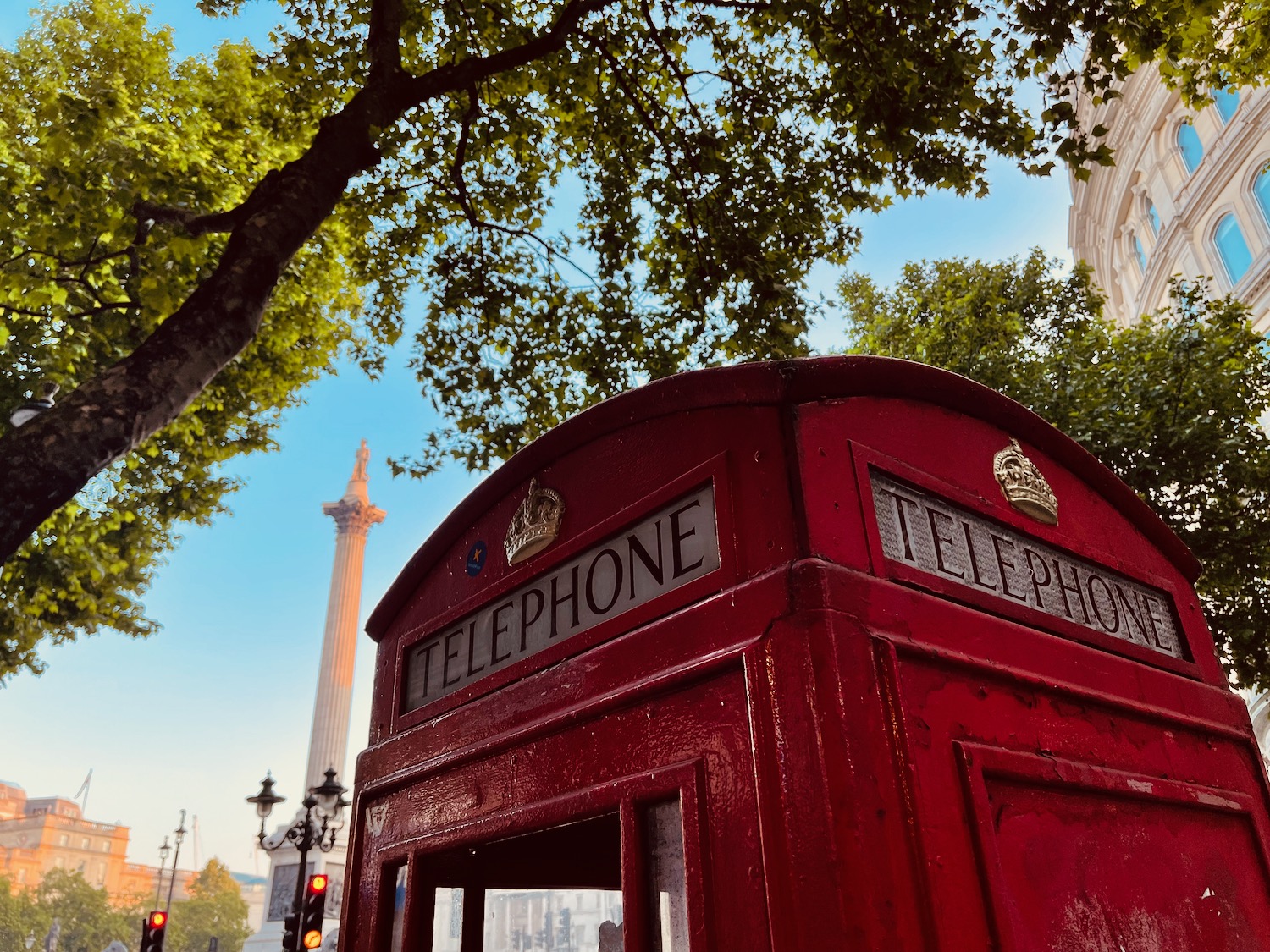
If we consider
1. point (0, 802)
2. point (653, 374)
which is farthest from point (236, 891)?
point (653, 374)

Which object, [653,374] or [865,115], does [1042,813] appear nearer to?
[865,115]

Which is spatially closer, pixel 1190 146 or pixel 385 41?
pixel 385 41

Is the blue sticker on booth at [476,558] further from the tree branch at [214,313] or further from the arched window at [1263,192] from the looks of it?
the arched window at [1263,192]

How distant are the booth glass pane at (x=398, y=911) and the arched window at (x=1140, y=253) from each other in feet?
80.1

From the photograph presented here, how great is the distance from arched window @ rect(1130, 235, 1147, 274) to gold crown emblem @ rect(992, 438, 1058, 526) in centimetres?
2355

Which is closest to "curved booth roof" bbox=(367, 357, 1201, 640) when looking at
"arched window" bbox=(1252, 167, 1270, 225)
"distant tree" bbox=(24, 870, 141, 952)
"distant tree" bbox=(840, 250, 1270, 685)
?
"distant tree" bbox=(840, 250, 1270, 685)

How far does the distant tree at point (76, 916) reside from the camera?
47469 mm

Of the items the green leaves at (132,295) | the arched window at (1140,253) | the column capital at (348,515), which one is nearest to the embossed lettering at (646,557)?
the green leaves at (132,295)

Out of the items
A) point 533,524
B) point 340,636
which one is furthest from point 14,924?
point 533,524

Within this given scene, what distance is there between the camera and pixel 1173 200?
1900 cm

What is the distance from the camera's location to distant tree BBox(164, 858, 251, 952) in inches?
2058

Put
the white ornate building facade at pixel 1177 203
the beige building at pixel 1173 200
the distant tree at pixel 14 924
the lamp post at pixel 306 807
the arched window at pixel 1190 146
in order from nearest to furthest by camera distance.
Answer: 1. the lamp post at pixel 306 807
2. the white ornate building facade at pixel 1177 203
3. the beige building at pixel 1173 200
4. the arched window at pixel 1190 146
5. the distant tree at pixel 14 924

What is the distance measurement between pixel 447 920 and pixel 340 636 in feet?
116

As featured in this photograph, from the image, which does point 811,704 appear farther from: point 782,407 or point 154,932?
point 154,932
